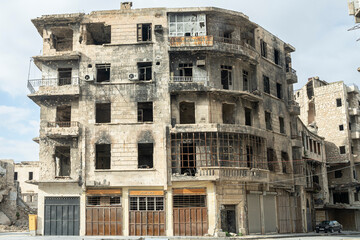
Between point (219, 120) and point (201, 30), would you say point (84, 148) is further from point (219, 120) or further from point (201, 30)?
point (201, 30)

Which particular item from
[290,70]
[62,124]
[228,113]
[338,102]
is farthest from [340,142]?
[62,124]

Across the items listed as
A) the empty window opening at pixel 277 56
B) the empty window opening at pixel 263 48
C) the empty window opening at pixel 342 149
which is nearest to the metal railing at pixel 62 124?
the empty window opening at pixel 263 48

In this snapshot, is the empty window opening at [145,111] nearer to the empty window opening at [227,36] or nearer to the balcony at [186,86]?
the balcony at [186,86]

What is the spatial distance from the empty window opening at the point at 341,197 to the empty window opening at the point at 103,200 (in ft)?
118

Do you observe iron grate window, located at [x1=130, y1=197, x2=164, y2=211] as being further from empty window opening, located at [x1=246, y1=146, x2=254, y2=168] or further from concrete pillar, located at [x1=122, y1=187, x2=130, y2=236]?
empty window opening, located at [x1=246, y1=146, x2=254, y2=168]

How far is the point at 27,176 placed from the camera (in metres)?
68.7

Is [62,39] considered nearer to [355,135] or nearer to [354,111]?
[354,111]

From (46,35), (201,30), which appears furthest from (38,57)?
(201,30)

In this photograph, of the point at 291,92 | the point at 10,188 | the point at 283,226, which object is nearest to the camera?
the point at 283,226

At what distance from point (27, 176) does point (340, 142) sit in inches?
1855

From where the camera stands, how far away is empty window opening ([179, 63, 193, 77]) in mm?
34438

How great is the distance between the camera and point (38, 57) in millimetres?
34031

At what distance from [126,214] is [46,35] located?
1571 cm

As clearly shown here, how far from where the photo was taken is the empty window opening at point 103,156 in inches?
1372
